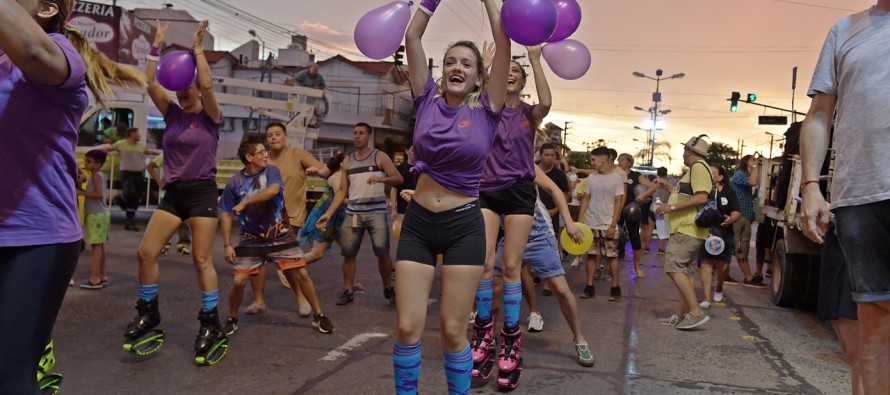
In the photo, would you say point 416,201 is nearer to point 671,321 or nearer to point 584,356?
point 584,356

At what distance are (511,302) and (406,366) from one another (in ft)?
5.83

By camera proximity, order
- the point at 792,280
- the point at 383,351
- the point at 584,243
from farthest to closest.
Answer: the point at 792,280 → the point at 584,243 → the point at 383,351

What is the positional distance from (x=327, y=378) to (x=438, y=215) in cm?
175

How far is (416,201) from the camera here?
12.3 feet

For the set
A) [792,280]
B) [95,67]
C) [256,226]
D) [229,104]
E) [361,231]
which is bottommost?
[792,280]

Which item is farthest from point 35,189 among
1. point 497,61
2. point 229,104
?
point 229,104

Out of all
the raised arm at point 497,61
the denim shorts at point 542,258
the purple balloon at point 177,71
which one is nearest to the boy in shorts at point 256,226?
the purple balloon at point 177,71

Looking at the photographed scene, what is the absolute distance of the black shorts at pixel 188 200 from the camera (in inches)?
209

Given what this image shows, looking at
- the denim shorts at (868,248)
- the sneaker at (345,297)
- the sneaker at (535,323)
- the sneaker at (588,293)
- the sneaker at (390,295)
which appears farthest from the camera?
the sneaker at (588,293)

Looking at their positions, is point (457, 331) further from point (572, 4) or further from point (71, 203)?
point (572, 4)

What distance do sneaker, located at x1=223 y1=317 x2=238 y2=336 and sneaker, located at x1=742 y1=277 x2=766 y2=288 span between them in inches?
310

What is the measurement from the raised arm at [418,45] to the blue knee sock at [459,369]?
1372mm

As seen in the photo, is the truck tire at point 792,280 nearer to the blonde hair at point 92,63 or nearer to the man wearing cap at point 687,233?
the man wearing cap at point 687,233

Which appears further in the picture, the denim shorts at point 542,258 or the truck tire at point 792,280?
the truck tire at point 792,280
